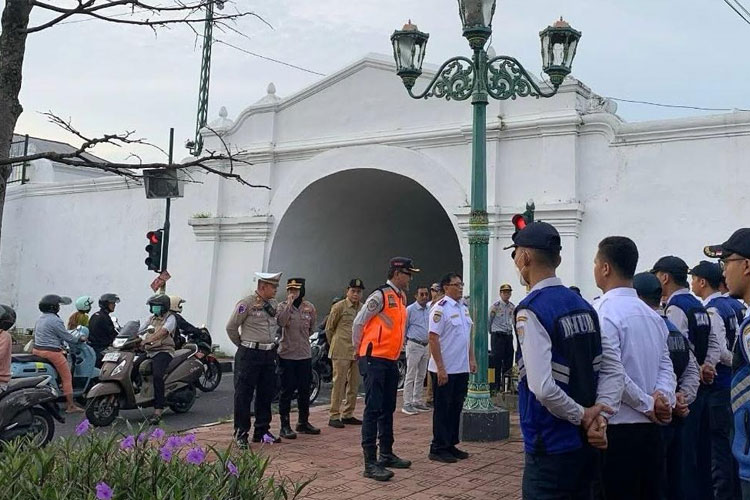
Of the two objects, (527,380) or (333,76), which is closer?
(527,380)

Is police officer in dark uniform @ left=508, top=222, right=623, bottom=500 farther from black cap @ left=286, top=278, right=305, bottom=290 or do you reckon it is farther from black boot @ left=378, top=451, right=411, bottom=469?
black cap @ left=286, top=278, right=305, bottom=290

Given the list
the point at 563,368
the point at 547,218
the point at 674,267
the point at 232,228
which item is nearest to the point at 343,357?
the point at 674,267

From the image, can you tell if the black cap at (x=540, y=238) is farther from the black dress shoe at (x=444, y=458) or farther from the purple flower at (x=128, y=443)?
the black dress shoe at (x=444, y=458)

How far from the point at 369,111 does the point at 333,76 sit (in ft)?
3.97

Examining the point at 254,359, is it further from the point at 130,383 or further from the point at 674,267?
the point at 674,267

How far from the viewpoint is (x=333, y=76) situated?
1596 centimetres

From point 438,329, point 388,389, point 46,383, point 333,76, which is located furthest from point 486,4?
point 333,76

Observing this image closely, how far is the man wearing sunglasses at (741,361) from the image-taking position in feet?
9.87

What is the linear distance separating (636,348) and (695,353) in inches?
63.6

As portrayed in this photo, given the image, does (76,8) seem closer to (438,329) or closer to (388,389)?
(388,389)

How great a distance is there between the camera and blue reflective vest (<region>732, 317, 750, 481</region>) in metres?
3.00

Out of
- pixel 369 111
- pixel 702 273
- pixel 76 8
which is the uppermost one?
pixel 369 111

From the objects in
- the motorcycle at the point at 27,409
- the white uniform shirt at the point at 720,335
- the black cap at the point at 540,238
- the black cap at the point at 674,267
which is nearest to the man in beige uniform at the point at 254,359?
the motorcycle at the point at 27,409

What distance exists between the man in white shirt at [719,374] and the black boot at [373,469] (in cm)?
252
